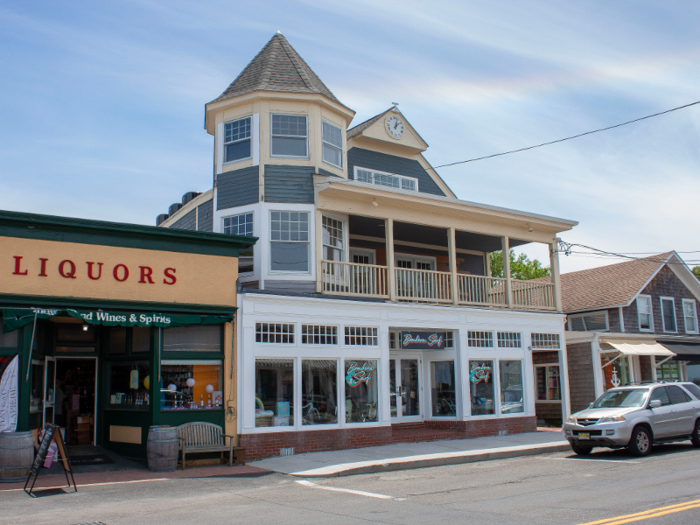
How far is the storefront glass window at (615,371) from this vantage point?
2511 centimetres

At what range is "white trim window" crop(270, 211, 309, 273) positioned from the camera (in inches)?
648

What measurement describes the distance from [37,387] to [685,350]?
23.9 m

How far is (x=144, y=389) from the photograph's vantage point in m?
14.1

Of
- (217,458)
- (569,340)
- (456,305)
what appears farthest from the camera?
(569,340)

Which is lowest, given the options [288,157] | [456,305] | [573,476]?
[573,476]

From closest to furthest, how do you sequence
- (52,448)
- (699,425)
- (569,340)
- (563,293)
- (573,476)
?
(52,448) < (573,476) < (699,425) < (569,340) < (563,293)

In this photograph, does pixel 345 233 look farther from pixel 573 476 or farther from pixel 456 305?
pixel 573 476

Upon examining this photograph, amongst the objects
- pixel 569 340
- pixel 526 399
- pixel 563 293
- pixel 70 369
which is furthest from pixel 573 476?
pixel 563 293

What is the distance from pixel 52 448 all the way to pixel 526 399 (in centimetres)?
1402

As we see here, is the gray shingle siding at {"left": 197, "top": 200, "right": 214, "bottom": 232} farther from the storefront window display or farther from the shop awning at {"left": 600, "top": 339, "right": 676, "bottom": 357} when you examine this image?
the shop awning at {"left": 600, "top": 339, "right": 676, "bottom": 357}

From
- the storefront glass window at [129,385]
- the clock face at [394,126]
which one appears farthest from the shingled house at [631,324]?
the storefront glass window at [129,385]

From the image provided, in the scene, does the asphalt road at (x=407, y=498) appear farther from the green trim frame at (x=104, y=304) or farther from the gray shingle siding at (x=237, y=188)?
the gray shingle siding at (x=237, y=188)

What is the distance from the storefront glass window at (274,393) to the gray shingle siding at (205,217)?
15.4 ft

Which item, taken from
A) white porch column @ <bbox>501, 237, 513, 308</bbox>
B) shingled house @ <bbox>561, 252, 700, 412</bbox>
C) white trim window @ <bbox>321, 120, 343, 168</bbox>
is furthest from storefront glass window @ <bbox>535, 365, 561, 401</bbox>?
white trim window @ <bbox>321, 120, 343, 168</bbox>
